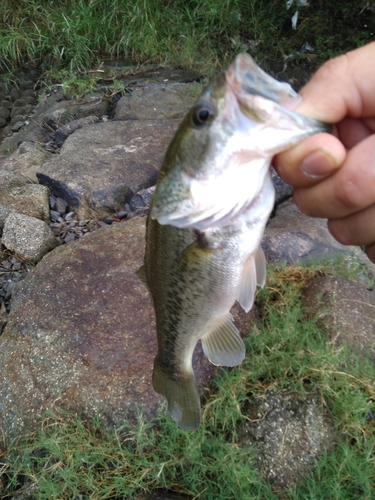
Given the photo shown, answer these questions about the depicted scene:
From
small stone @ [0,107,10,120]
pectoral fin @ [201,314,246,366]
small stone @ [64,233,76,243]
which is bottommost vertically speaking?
small stone @ [0,107,10,120]

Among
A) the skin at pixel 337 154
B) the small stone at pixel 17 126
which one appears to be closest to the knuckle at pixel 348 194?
the skin at pixel 337 154

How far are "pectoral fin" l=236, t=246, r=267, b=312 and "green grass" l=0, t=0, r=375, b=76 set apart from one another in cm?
540

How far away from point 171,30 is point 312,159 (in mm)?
6178

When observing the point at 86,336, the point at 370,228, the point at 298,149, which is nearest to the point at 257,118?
the point at 298,149

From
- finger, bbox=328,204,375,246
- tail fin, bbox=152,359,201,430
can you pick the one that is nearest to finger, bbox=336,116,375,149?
finger, bbox=328,204,375,246

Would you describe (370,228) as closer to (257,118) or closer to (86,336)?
(257,118)

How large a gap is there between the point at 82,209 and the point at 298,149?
10.6 feet

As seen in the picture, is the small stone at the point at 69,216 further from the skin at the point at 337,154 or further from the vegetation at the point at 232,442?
the skin at the point at 337,154

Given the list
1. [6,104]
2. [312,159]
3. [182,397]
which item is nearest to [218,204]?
[312,159]

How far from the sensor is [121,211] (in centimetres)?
434

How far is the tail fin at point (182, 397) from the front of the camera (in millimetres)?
2182

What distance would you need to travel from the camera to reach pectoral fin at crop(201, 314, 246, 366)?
1.97 meters

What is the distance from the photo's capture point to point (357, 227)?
1740mm

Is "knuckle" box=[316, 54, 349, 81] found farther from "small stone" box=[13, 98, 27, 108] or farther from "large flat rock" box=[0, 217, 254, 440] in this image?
"small stone" box=[13, 98, 27, 108]
